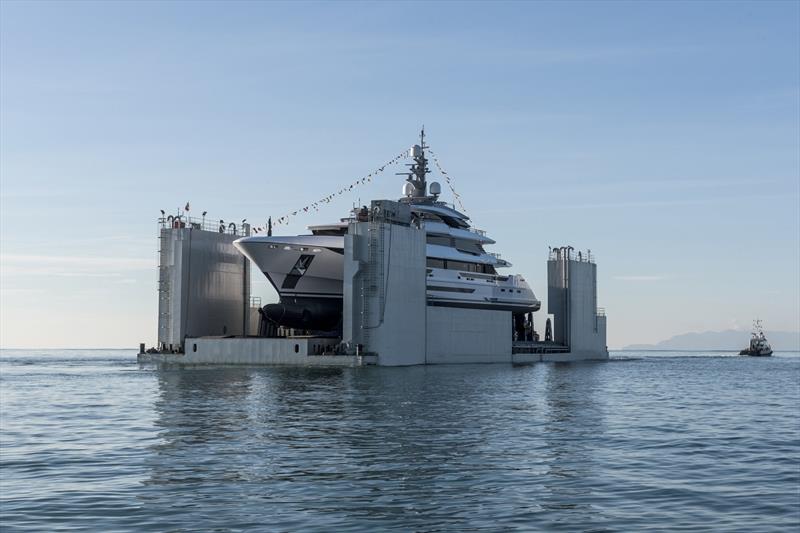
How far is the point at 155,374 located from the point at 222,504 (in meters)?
44.8

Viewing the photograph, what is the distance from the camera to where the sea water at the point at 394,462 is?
14.8 meters

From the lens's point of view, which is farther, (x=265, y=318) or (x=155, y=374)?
(x=265, y=318)

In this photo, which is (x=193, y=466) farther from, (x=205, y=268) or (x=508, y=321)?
(x=508, y=321)

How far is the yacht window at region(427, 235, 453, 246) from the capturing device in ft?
258

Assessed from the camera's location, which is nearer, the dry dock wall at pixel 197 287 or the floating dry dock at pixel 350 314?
the floating dry dock at pixel 350 314

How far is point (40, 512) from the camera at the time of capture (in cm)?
1499

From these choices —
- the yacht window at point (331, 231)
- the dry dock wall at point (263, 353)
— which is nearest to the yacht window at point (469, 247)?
the yacht window at point (331, 231)

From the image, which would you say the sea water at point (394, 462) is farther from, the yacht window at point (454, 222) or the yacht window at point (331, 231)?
the yacht window at point (454, 222)

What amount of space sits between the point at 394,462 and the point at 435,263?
5594 centimetres

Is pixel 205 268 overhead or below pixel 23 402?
overhead

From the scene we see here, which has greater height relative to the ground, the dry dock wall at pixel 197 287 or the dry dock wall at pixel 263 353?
the dry dock wall at pixel 197 287

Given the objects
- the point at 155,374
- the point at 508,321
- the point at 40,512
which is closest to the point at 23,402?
the point at 155,374

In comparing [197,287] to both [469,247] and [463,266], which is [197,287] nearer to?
[463,266]

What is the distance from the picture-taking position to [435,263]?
250 feet
